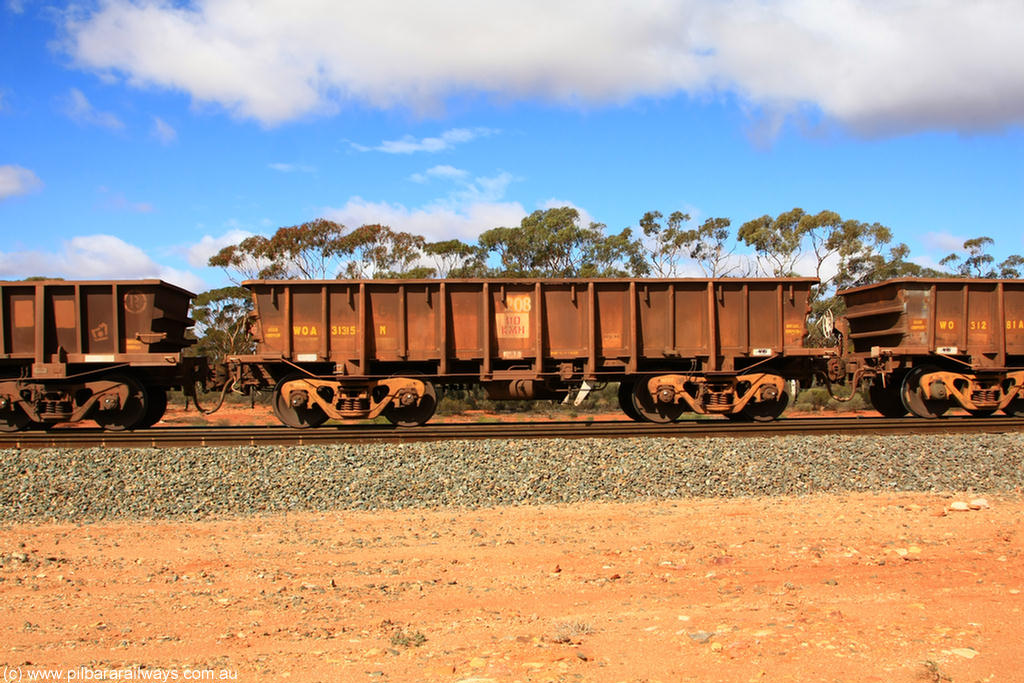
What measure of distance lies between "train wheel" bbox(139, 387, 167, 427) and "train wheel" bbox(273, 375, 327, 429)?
231cm

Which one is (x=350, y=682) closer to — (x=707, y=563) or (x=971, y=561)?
(x=707, y=563)

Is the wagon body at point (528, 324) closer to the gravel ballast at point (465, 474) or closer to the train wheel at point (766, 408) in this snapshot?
the train wheel at point (766, 408)

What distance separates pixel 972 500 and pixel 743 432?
167 inches

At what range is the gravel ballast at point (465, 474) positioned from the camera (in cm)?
889

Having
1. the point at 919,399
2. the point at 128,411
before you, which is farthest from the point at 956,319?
the point at 128,411

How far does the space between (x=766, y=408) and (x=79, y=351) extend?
12874mm

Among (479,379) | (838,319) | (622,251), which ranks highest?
(622,251)

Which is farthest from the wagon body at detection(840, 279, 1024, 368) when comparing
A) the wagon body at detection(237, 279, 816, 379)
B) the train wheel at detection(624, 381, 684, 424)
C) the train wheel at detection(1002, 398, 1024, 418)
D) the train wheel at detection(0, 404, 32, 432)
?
the train wheel at detection(0, 404, 32, 432)

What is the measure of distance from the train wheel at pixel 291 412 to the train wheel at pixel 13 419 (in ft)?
14.7

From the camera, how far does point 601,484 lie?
947 cm

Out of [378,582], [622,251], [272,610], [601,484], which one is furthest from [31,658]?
[622,251]

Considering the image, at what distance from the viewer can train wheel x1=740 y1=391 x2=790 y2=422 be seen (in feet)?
47.9

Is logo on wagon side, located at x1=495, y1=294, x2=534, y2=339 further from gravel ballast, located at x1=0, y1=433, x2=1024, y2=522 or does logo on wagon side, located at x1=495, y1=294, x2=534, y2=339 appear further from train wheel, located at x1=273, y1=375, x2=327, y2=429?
train wheel, located at x1=273, y1=375, x2=327, y2=429

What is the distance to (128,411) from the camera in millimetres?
13914
